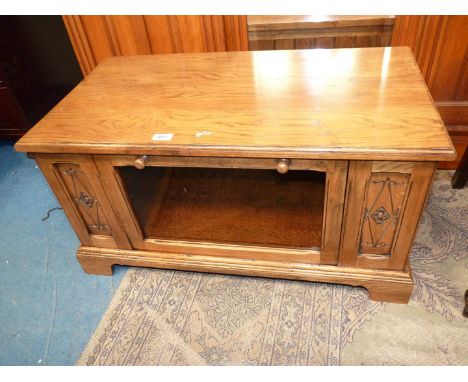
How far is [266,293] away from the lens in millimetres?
1287

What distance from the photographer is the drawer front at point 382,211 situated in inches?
36.1

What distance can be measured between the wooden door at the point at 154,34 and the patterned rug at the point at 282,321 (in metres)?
1.04

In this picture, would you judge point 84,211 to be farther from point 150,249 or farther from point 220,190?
point 220,190

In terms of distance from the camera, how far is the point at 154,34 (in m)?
1.69

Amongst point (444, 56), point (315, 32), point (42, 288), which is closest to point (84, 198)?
point (42, 288)

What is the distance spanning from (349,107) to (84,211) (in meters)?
0.92

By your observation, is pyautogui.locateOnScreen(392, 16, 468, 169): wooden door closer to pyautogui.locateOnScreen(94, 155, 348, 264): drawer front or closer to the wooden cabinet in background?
the wooden cabinet in background

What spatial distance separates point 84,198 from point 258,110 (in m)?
0.64

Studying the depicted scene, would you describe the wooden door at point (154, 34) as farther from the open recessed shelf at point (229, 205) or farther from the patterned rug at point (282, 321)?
the patterned rug at point (282, 321)

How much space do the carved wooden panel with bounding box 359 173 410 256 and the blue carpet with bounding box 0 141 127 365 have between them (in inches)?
36.5

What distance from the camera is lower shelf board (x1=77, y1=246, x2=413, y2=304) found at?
116cm

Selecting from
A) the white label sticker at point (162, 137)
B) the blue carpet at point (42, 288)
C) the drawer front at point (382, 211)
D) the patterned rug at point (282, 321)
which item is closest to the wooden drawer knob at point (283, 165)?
the drawer front at point (382, 211)

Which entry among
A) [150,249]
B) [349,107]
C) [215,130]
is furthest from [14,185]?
[349,107]

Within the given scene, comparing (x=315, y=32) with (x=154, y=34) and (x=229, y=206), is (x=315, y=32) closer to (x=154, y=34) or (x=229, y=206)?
(x=154, y=34)
